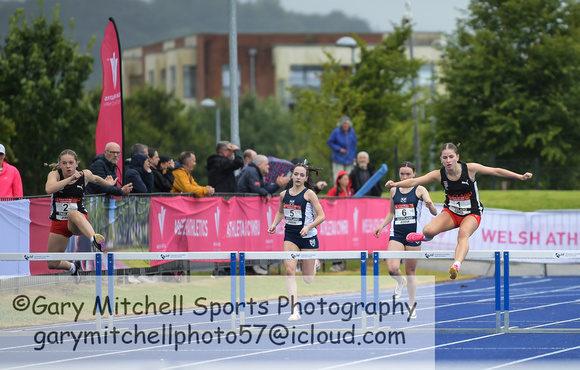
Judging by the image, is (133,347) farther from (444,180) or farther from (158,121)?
(158,121)

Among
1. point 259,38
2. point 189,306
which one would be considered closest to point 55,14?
point 189,306

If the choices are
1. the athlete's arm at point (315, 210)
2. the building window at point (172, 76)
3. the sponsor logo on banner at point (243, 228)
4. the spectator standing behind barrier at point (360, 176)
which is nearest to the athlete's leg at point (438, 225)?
the athlete's arm at point (315, 210)

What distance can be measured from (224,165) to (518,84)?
22509mm

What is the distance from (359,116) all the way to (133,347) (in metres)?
20.4

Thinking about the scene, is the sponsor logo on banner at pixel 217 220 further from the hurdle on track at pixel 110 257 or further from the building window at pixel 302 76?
the building window at pixel 302 76

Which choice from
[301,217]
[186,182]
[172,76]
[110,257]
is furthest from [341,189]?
[172,76]

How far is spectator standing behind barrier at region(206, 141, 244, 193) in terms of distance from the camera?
15.6 metres

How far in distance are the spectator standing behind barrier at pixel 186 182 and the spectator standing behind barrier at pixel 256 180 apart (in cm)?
130

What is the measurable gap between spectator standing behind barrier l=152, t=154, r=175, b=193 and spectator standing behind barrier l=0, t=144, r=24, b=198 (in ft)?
8.68

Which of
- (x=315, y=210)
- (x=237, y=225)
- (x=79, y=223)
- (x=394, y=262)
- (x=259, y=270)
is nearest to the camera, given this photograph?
(x=79, y=223)

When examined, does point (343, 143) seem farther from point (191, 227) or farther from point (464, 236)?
point (464, 236)

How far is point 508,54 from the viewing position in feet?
116

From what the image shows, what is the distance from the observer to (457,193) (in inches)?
424

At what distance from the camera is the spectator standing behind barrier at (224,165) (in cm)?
1562
